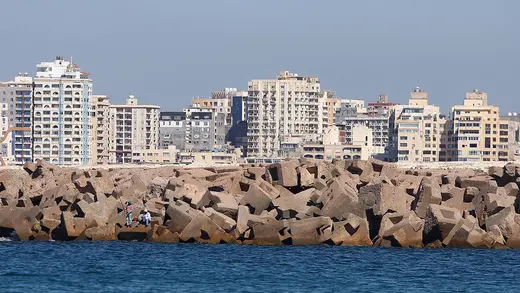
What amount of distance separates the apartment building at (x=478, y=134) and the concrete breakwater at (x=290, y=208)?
10442 centimetres

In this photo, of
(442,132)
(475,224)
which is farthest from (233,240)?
(442,132)

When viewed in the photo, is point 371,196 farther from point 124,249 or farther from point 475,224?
point 124,249

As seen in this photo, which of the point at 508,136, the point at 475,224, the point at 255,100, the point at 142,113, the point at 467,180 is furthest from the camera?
the point at 142,113

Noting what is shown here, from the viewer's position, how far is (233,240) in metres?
36.3

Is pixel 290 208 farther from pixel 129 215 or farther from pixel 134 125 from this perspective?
pixel 134 125

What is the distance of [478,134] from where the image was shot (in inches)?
5733

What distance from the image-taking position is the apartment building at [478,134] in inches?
5704

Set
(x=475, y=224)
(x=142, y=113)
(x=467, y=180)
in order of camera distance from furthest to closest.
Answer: (x=142, y=113), (x=467, y=180), (x=475, y=224)

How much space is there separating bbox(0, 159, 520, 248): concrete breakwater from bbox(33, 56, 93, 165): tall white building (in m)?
104

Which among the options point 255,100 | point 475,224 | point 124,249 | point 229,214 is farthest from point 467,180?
point 255,100

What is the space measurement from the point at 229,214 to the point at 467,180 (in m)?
6.80

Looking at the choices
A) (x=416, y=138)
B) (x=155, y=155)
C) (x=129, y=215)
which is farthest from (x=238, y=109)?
(x=129, y=215)

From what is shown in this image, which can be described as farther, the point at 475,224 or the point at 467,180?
the point at 467,180

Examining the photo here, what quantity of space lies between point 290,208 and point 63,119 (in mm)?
111556
